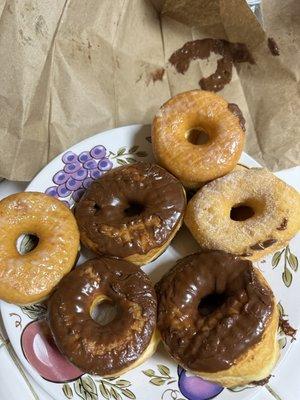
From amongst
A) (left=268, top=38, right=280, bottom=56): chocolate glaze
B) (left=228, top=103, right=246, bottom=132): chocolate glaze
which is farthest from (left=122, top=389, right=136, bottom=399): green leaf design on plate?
(left=268, top=38, right=280, bottom=56): chocolate glaze

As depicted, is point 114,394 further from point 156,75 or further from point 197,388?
point 156,75

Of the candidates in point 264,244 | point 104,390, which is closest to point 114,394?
point 104,390

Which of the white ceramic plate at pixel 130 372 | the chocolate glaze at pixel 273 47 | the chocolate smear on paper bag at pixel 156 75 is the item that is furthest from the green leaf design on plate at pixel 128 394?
the chocolate glaze at pixel 273 47

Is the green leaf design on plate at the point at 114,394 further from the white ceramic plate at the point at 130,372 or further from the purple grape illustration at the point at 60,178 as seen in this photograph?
the purple grape illustration at the point at 60,178

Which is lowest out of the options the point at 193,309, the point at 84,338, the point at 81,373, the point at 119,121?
the point at 81,373

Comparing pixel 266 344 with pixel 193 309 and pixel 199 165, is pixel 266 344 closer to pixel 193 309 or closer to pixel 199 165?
pixel 193 309

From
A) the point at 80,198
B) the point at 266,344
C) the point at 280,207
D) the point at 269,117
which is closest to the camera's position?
the point at 266,344

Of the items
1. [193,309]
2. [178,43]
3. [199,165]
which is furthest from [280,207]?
[178,43]
